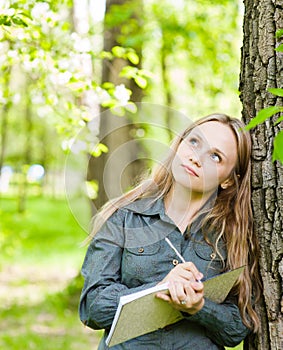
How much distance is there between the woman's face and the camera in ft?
7.29

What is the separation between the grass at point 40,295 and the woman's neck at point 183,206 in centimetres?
34

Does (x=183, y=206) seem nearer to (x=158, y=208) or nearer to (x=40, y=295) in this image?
(x=158, y=208)

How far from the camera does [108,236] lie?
7.46 feet

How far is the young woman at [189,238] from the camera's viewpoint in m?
2.22

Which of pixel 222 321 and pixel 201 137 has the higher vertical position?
pixel 201 137

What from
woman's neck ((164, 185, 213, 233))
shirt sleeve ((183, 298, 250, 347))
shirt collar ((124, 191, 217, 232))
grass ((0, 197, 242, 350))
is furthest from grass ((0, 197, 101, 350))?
shirt sleeve ((183, 298, 250, 347))

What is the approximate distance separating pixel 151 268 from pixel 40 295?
780cm

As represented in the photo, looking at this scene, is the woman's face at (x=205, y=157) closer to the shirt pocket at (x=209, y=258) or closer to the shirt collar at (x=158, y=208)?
the shirt collar at (x=158, y=208)

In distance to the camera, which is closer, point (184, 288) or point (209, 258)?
point (184, 288)

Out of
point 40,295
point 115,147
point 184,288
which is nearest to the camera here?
point 184,288

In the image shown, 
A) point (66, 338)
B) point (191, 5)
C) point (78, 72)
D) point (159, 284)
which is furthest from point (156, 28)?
point (159, 284)

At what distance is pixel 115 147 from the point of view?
13.8ft

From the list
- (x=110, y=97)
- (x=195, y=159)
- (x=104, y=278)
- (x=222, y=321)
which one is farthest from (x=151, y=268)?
(x=110, y=97)

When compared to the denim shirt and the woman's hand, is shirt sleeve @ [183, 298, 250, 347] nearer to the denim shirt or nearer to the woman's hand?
the denim shirt
